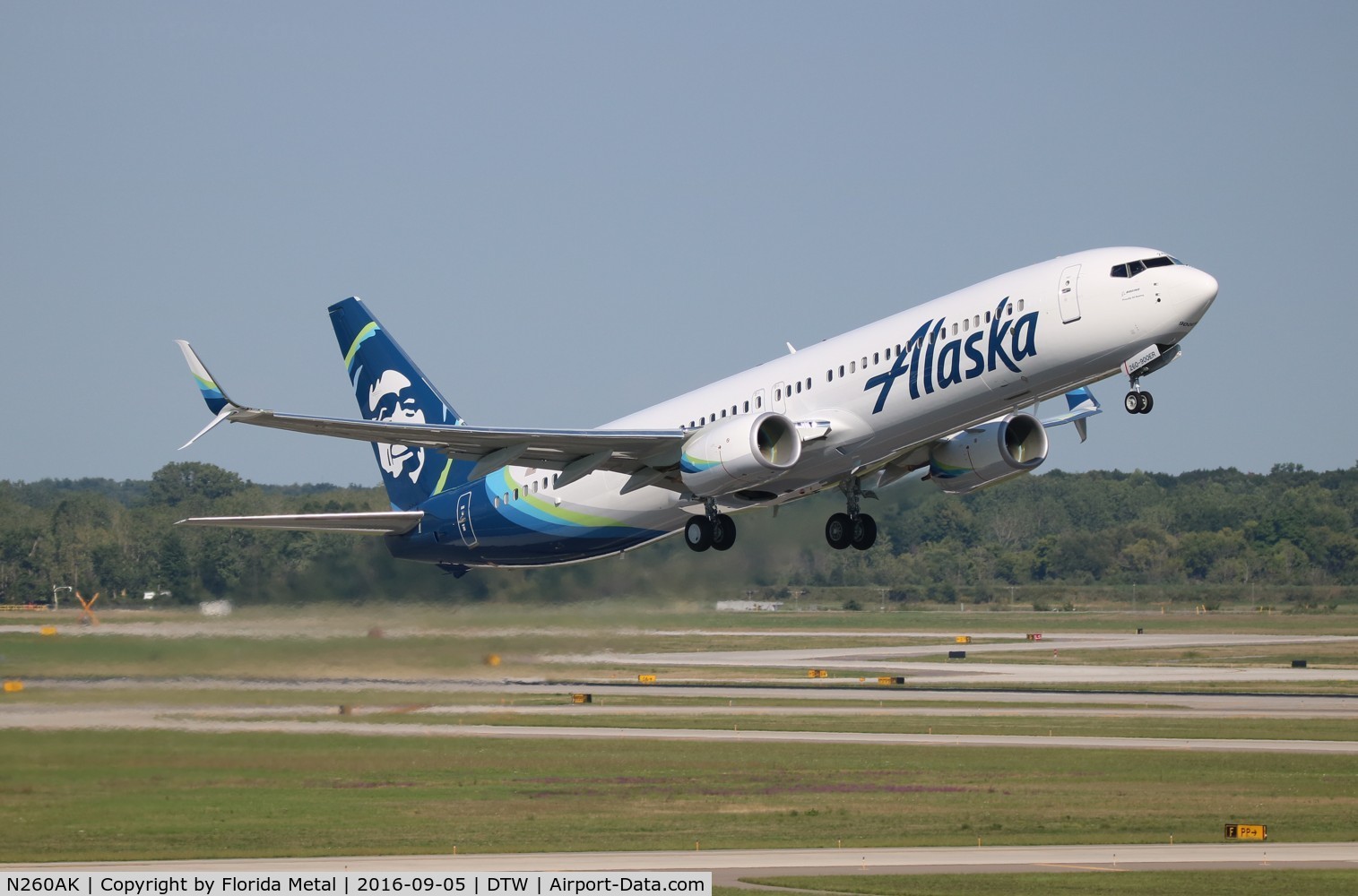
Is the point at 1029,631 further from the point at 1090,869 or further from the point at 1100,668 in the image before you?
the point at 1090,869

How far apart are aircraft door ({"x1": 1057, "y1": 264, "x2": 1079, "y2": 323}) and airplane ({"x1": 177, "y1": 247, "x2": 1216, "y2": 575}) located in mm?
37

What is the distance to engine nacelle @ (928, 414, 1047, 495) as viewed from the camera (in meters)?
42.9

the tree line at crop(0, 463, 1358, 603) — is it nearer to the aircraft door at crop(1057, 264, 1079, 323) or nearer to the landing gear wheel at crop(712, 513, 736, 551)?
the landing gear wheel at crop(712, 513, 736, 551)

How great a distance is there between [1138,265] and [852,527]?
11845 millimetres

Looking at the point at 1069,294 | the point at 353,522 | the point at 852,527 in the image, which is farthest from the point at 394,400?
the point at 1069,294

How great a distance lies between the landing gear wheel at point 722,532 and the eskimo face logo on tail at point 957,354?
19.3 feet

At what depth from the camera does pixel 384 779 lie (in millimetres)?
47156

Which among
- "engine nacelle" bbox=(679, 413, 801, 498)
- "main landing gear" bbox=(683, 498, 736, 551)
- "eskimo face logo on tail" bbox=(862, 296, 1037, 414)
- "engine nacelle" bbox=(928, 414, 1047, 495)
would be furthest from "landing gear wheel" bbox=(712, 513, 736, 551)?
"eskimo face logo on tail" bbox=(862, 296, 1037, 414)

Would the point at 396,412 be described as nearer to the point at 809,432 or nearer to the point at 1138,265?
the point at 809,432

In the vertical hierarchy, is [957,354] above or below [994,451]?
above

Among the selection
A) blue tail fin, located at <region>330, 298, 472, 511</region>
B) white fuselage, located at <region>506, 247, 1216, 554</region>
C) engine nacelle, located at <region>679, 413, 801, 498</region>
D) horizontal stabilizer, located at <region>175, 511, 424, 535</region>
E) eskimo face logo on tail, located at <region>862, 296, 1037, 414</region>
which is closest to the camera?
white fuselage, located at <region>506, 247, 1216, 554</region>
